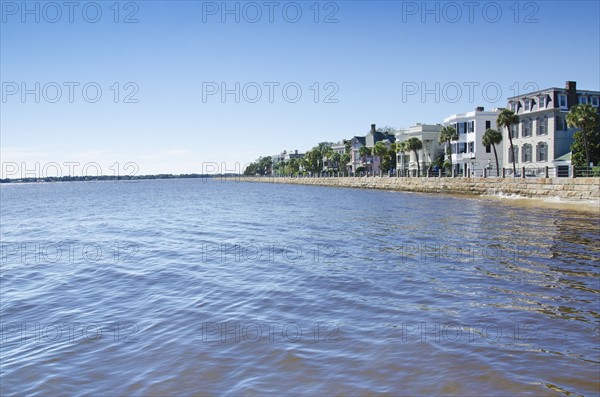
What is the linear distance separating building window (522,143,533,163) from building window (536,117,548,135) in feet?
7.23

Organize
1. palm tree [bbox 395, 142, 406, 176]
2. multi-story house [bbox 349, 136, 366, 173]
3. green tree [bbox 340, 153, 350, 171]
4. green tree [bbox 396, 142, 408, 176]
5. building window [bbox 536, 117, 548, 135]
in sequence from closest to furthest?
building window [bbox 536, 117, 548, 135] < green tree [bbox 396, 142, 408, 176] < palm tree [bbox 395, 142, 406, 176] < multi-story house [bbox 349, 136, 366, 173] < green tree [bbox 340, 153, 350, 171]

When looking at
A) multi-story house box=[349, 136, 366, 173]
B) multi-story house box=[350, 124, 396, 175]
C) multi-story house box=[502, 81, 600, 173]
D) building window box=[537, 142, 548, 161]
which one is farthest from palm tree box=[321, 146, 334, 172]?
building window box=[537, 142, 548, 161]

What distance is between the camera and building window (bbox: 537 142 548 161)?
53.3m

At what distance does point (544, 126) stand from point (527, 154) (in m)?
3.89

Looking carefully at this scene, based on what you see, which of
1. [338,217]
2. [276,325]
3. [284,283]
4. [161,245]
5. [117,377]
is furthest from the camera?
[338,217]

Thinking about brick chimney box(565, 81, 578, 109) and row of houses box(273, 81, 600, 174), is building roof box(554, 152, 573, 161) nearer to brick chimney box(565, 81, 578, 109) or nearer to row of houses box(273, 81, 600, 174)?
row of houses box(273, 81, 600, 174)

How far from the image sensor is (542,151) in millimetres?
53875

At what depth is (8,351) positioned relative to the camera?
7.57m

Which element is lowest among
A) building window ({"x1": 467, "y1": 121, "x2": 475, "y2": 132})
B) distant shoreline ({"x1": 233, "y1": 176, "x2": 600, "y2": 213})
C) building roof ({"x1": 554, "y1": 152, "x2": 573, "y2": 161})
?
distant shoreline ({"x1": 233, "y1": 176, "x2": 600, "y2": 213})

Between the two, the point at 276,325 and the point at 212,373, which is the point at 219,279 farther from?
the point at 212,373

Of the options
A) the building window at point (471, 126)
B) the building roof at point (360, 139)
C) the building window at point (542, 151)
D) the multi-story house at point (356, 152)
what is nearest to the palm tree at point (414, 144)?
the building window at point (471, 126)

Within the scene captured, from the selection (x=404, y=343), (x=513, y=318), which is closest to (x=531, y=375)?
(x=404, y=343)

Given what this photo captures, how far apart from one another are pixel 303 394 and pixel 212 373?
4.36 ft

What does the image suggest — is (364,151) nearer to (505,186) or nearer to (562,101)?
(562,101)
